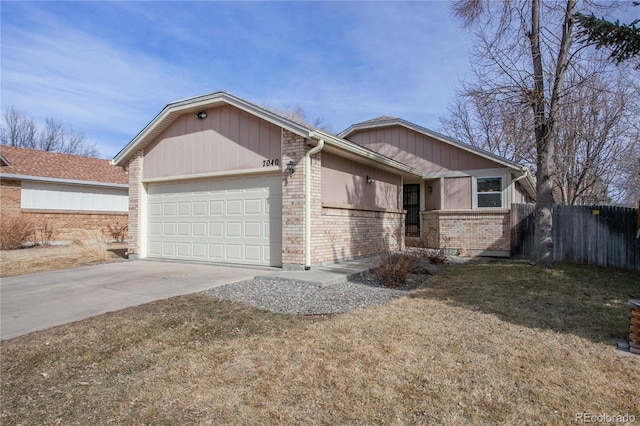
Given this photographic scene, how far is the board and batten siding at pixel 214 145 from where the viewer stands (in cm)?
925

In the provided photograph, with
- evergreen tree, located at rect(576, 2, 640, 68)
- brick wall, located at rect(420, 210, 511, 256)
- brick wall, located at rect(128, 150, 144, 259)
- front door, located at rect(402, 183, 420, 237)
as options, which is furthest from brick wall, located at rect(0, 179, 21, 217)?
evergreen tree, located at rect(576, 2, 640, 68)

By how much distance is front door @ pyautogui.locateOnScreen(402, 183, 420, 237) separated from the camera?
15758 mm

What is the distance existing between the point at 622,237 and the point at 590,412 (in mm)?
10678

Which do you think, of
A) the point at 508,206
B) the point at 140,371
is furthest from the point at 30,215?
the point at 508,206

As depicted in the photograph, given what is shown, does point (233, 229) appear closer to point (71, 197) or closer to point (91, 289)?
point (91, 289)

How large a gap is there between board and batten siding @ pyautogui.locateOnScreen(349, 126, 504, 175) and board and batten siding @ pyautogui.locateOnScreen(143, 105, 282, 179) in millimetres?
7971

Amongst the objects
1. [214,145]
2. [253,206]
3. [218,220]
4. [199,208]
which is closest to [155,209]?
[199,208]

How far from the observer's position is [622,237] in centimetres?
1086

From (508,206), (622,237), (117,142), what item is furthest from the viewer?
(117,142)

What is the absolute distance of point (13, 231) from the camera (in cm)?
1515

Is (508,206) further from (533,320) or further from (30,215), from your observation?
(30,215)

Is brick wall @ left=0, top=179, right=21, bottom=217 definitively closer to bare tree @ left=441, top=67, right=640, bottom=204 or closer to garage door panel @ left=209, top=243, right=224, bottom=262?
garage door panel @ left=209, top=243, right=224, bottom=262

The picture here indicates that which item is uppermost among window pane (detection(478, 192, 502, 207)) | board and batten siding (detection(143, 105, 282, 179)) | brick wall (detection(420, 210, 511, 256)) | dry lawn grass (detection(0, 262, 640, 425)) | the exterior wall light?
board and batten siding (detection(143, 105, 282, 179))

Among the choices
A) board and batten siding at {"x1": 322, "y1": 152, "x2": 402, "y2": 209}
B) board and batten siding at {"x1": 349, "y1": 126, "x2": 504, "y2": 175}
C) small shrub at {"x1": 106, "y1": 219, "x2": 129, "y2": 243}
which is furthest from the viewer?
small shrub at {"x1": 106, "y1": 219, "x2": 129, "y2": 243}
